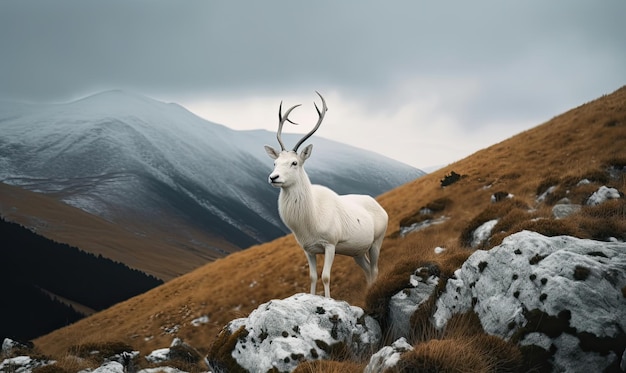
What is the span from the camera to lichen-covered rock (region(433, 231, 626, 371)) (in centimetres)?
660

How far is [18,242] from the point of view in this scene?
4921 inches

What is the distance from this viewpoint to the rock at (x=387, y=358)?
21.0ft

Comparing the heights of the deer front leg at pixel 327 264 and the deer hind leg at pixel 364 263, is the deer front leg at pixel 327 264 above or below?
above

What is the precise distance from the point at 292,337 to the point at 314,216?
4.16 meters

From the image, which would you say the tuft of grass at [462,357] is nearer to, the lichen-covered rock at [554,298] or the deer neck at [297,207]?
the lichen-covered rock at [554,298]

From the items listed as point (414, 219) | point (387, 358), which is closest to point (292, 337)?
point (387, 358)

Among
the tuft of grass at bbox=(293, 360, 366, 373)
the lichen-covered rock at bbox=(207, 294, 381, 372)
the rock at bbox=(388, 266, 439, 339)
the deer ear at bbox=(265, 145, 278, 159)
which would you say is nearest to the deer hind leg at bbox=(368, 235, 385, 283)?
the rock at bbox=(388, 266, 439, 339)

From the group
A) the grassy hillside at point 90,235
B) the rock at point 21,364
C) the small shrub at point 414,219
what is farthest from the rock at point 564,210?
the grassy hillside at point 90,235

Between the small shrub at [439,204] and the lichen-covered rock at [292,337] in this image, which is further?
the small shrub at [439,204]

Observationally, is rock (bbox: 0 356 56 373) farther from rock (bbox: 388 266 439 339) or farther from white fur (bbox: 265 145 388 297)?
rock (bbox: 388 266 439 339)

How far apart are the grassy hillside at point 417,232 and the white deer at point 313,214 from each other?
4.80m

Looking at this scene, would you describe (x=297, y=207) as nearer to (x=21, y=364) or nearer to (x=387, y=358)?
(x=387, y=358)

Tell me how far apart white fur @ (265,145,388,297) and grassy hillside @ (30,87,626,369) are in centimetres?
482

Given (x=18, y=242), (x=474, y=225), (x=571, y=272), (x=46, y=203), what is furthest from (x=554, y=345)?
(x=46, y=203)
